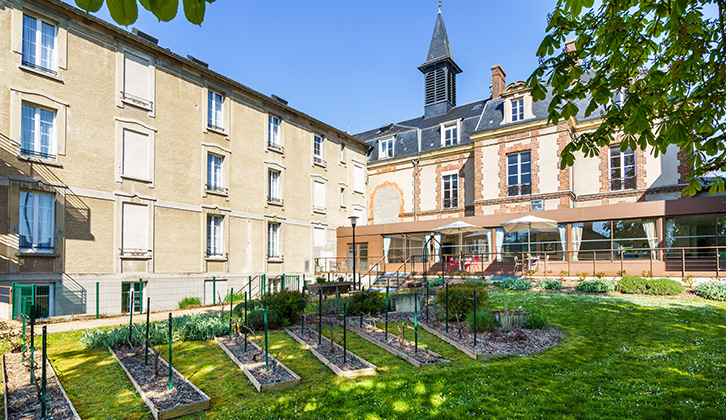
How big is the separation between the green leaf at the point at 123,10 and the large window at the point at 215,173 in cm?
1777

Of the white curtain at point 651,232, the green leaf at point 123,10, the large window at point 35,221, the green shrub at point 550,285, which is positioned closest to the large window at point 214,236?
the large window at point 35,221

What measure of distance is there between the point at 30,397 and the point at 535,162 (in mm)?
24429

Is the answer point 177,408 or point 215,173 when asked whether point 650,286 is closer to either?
point 177,408

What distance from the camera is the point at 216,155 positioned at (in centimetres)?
1966

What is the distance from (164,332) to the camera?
326 inches

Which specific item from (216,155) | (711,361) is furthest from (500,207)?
(711,361)

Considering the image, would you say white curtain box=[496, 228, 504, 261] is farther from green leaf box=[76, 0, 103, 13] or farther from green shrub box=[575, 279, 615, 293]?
green leaf box=[76, 0, 103, 13]

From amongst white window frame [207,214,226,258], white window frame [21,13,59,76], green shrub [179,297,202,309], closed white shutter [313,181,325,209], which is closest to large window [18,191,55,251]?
white window frame [21,13,59,76]

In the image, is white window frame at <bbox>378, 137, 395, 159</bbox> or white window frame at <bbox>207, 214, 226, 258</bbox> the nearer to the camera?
white window frame at <bbox>207, 214, 226, 258</bbox>

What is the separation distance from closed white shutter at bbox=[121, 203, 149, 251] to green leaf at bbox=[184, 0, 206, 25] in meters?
15.7

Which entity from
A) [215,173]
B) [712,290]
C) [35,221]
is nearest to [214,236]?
[215,173]

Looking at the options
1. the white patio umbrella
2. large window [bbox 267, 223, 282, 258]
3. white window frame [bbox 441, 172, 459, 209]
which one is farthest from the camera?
white window frame [bbox 441, 172, 459, 209]

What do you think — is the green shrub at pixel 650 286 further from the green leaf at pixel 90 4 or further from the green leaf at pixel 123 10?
the green leaf at pixel 90 4

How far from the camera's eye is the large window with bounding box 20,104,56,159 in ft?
44.4
